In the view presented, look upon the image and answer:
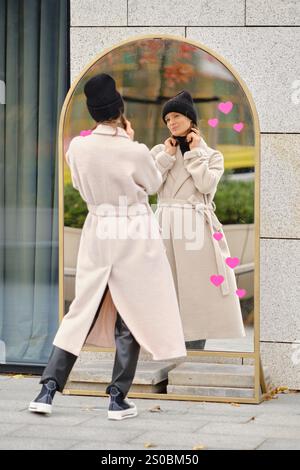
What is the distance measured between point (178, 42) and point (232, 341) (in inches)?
79.2

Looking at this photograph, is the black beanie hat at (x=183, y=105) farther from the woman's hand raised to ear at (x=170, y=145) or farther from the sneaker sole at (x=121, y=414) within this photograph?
the sneaker sole at (x=121, y=414)

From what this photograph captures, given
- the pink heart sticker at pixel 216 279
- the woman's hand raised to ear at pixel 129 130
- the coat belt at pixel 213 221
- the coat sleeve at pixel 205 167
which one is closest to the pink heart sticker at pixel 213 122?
the coat sleeve at pixel 205 167

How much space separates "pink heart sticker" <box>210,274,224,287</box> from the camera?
751 centimetres

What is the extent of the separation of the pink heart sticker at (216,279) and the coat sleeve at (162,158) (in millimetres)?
768

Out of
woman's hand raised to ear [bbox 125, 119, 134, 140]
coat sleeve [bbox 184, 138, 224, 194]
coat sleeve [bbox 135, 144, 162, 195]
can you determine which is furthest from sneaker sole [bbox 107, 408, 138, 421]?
woman's hand raised to ear [bbox 125, 119, 134, 140]

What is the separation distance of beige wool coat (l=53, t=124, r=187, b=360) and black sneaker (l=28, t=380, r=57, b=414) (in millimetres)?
246

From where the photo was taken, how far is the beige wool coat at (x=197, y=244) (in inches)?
295

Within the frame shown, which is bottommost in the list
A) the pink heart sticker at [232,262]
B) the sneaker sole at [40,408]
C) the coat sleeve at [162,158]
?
the sneaker sole at [40,408]

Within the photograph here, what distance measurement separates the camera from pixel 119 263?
6875 mm

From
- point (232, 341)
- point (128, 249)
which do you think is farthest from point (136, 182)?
point (232, 341)

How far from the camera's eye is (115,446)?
6.11m

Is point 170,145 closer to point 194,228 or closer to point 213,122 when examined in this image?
point 213,122

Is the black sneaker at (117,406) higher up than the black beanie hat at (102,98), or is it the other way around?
the black beanie hat at (102,98)

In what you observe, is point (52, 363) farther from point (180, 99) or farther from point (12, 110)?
point (12, 110)
